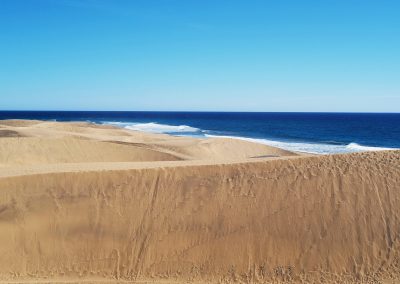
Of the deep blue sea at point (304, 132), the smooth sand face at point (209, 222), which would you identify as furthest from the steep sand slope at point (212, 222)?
the deep blue sea at point (304, 132)

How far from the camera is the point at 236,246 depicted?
426 inches

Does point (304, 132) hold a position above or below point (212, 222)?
above

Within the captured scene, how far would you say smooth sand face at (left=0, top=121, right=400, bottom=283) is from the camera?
10391mm

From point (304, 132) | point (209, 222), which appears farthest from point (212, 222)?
point (304, 132)

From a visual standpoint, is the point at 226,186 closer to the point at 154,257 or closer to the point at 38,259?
the point at 154,257

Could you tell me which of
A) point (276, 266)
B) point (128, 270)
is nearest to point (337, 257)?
point (276, 266)

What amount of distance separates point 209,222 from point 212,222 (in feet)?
0.30

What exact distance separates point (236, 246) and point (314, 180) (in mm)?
3279

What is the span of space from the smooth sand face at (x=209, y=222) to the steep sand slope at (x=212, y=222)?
30mm

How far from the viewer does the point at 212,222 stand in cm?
1141

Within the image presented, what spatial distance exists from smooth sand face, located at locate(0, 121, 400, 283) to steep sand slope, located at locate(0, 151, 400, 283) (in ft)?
0.10

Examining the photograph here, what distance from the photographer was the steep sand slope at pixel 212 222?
10391 millimetres

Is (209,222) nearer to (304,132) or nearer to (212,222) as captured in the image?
(212,222)

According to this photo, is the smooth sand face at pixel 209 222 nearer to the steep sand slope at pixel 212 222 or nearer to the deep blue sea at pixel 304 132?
the steep sand slope at pixel 212 222
